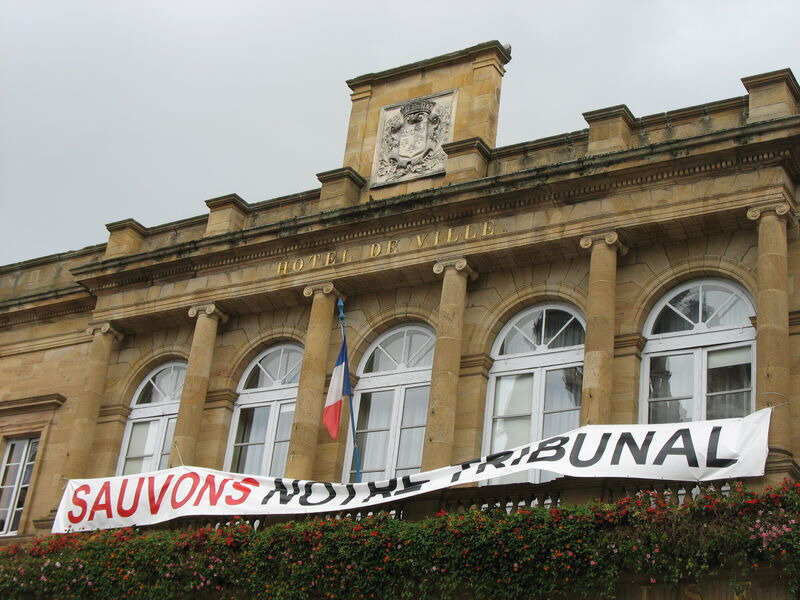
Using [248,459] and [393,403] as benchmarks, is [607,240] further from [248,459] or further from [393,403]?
[248,459]

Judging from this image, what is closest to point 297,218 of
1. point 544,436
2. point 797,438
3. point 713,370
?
point 544,436

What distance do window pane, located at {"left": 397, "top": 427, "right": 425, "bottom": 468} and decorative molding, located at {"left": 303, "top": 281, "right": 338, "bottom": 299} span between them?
2.67m

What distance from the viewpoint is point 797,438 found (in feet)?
54.0

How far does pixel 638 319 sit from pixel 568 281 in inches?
56.2

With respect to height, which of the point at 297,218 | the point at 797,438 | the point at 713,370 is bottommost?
the point at 797,438

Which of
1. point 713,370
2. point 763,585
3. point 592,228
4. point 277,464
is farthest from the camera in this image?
point 277,464

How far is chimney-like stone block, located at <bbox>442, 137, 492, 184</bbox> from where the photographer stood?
20.7 meters

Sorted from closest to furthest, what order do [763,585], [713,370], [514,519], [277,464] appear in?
[763,585] < [514,519] < [713,370] < [277,464]

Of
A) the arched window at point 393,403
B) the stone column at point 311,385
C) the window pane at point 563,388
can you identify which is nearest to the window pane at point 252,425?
the stone column at point 311,385

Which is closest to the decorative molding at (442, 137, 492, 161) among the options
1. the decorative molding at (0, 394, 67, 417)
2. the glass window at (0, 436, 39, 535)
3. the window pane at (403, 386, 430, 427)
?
the window pane at (403, 386, 430, 427)

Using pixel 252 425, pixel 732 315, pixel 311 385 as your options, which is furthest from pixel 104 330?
pixel 732 315

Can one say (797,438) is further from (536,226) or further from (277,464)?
(277,464)

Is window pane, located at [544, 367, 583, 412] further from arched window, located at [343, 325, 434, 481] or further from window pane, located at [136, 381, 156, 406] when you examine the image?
window pane, located at [136, 381, 156, 406]

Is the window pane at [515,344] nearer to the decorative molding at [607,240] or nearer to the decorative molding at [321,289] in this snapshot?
the decorative molding at [607,240]
